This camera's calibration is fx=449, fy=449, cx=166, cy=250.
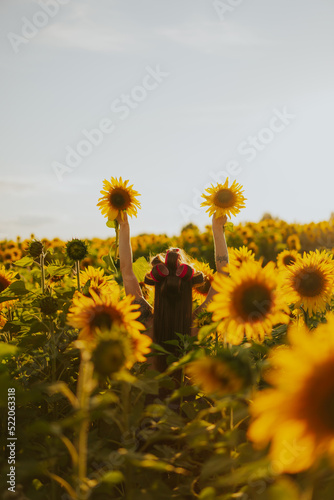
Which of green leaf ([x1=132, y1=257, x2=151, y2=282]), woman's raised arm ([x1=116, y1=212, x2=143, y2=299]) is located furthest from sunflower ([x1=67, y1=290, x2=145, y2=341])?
green leaf ([x1=132, y1=257, x2=151, y2=282])

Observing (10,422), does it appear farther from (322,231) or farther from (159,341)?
(322,231)

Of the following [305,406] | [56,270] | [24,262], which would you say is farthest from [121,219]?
[305,406]

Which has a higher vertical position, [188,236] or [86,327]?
[188,236]

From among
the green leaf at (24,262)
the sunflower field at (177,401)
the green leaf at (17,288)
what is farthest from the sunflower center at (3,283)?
the green leaf at (17,288)

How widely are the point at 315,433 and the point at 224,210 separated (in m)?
2.25

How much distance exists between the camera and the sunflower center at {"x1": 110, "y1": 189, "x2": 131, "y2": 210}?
10.3 ft

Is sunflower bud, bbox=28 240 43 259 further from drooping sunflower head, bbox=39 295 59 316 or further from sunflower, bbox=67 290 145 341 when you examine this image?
sunflower, bbox=67 290 145 341

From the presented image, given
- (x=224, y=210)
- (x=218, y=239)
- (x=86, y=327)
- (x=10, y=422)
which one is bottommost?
(x=10, y=422)

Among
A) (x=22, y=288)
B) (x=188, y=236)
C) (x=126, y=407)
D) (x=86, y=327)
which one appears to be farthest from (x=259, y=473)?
(x=188, y=236)

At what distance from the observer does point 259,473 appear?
108 cm

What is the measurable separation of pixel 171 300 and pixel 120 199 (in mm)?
906

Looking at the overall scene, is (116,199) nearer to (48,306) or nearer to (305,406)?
(48,306)

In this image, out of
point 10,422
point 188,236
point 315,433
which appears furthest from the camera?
point 188,236

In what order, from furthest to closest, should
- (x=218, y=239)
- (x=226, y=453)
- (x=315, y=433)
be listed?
1. (x=218, y=239)
2. (x=226, y=453)
3. (x=315, y=433)
